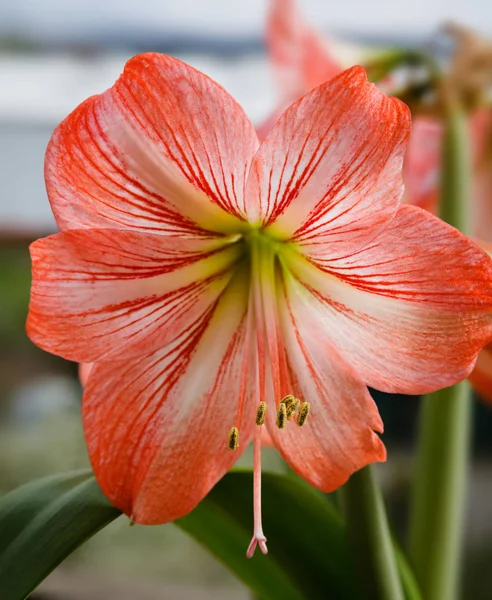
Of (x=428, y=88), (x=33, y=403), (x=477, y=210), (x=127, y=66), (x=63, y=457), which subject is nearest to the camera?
(x=127, y=66)

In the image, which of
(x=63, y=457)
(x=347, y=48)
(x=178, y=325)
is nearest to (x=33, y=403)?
(x=63, y=457)

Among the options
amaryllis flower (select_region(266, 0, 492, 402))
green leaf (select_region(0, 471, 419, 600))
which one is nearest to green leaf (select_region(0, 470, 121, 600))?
green leaf (select_region(0, 471, 419, 600))

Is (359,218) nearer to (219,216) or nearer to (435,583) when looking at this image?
(219,216)

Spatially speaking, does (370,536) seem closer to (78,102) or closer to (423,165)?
(423,165)

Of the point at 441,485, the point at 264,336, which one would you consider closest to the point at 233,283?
the point at 264,336

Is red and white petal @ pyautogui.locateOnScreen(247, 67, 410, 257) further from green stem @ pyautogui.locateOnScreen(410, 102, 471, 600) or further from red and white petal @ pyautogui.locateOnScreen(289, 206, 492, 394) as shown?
green stem @ pyautogui.locateOnScreen(410, 102, 471, 600)

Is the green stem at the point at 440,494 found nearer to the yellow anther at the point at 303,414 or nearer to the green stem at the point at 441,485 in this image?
the green stem at the point at 441,485

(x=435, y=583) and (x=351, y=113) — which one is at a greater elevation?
(x=351, y=113)

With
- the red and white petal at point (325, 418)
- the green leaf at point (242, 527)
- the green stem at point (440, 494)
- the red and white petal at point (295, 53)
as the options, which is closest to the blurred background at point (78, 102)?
the red and white petal at point (295, 53)
